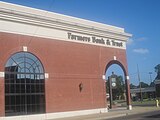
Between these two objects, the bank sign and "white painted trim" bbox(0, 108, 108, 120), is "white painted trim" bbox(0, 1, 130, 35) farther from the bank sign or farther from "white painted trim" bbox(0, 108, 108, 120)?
"white painted trim" bbox(0, 108, 108, 120)

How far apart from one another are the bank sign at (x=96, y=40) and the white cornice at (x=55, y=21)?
1.50ft

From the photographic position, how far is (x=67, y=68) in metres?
34.3

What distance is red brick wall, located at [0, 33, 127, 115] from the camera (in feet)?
98.6

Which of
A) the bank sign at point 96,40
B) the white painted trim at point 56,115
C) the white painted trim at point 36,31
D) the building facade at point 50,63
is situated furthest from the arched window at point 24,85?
the bank sign at point 96,40

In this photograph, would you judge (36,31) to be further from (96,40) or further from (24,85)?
(96,40)

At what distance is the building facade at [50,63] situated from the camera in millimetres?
29247

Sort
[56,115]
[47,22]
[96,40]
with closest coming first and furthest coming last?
1. [56,115]
2. [47,22]
3. [96,40]

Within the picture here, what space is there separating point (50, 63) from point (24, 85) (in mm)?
3971

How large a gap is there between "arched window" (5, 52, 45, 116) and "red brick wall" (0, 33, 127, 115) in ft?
1.83

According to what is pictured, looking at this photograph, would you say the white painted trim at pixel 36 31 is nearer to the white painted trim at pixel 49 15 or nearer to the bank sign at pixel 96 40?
the bank sign at pixel 96 40

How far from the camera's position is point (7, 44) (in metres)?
29.3

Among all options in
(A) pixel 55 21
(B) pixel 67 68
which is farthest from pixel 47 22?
(B) pixel 67 68

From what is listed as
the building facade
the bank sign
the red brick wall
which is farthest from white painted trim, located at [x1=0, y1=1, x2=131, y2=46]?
the red brick wall

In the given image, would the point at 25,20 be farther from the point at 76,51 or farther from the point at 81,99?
the point at 81,99
